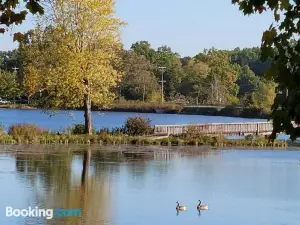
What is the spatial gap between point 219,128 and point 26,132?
44.9 feet

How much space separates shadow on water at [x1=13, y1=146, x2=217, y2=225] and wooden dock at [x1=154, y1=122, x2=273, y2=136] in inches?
222

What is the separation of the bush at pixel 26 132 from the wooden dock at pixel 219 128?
815 cm

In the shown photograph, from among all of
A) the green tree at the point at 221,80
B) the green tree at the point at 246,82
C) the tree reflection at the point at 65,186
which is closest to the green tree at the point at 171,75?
the green tree at the point at 221,80

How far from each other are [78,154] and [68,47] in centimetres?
852

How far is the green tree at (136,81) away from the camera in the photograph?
105562 millimetres

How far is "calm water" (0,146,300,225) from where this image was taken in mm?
16531

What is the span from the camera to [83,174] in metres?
24.2

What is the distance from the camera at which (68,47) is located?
37.7 metres

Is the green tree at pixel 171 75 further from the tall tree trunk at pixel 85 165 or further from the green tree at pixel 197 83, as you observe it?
the tall tree trunk at pixel 85 165

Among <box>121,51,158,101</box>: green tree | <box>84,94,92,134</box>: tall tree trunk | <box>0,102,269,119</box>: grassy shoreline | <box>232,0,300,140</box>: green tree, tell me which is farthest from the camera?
<box>121,51,158,101</box>: green tree

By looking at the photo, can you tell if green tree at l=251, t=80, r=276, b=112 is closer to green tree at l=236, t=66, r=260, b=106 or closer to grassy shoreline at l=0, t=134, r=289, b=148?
green tree at l=236, t=66, r=260, b=106

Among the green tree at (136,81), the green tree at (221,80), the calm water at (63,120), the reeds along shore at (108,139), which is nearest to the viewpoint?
the reeds along shore at (108,139)

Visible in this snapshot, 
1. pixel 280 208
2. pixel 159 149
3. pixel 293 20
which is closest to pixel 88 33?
pixel 159 149

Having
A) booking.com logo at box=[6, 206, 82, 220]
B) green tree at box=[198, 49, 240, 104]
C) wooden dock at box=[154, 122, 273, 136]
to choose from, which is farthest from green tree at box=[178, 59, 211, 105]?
booking.com logo at box=[6, 206, 82, 220]
